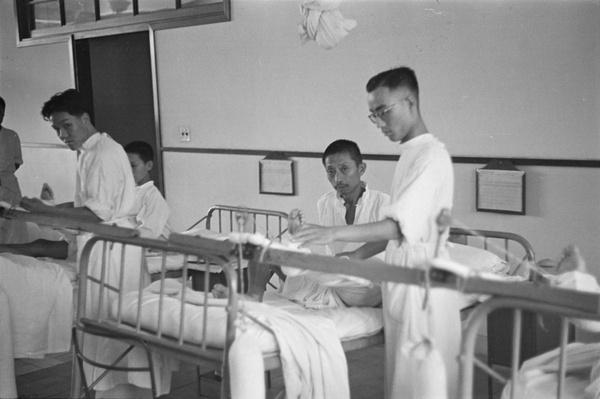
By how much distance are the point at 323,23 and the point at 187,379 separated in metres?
2.31

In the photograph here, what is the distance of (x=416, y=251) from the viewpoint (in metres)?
2.98

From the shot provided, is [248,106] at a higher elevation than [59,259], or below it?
higher

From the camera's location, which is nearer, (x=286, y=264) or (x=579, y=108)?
(x=286, y=264)

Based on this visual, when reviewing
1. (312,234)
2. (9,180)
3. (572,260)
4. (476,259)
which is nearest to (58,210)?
(312,234)

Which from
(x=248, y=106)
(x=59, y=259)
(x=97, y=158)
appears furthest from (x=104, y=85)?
(x=97, y=158)

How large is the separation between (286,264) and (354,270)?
30 centimetres

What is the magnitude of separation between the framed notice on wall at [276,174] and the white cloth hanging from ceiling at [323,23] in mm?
1312

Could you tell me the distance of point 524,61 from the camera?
4.60 m

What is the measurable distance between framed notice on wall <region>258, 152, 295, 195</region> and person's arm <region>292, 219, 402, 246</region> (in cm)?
319

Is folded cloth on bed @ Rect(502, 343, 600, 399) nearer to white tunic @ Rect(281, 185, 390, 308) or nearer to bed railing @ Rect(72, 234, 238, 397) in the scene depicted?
white tunic @ Rect(281, 185, 390, 308)

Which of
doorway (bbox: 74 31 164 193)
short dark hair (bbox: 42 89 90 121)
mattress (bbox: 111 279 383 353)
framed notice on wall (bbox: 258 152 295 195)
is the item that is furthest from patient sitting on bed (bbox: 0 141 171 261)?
doorway (bbox: 74 31 164 193)

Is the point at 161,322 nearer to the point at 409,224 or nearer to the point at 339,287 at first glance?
the point at 339,287

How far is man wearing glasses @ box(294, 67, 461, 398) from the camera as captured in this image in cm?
284

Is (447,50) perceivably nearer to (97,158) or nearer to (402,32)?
(402,32)
